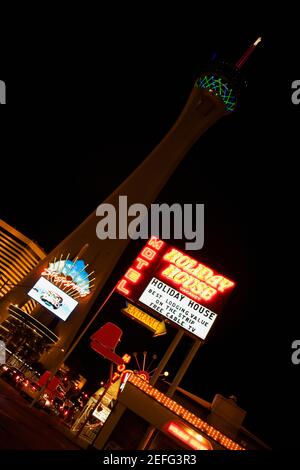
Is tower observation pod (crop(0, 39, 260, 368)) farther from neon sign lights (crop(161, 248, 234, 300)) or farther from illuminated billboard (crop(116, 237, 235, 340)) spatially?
neon sign lights (crop(161, 248, 234, 300))

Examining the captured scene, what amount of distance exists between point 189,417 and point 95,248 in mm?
29737

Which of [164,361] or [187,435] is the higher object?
[164,361]

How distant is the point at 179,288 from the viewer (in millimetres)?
18859

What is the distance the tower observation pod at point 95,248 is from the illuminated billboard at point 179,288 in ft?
63.6

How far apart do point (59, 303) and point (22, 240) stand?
51.6 feet

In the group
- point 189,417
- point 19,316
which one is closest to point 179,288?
point 189,417

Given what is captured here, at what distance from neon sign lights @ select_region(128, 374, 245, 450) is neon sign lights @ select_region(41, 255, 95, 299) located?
23269mm

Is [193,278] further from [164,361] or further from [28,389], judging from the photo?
[28,389]

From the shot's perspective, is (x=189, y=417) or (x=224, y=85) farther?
(x=224, y=85)

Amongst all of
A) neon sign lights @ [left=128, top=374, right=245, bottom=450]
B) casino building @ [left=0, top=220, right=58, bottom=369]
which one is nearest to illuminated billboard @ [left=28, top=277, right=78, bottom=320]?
casino building @ [left=0, top=220, right=58, bottom=369]

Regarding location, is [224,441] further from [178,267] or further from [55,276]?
[55,276]
